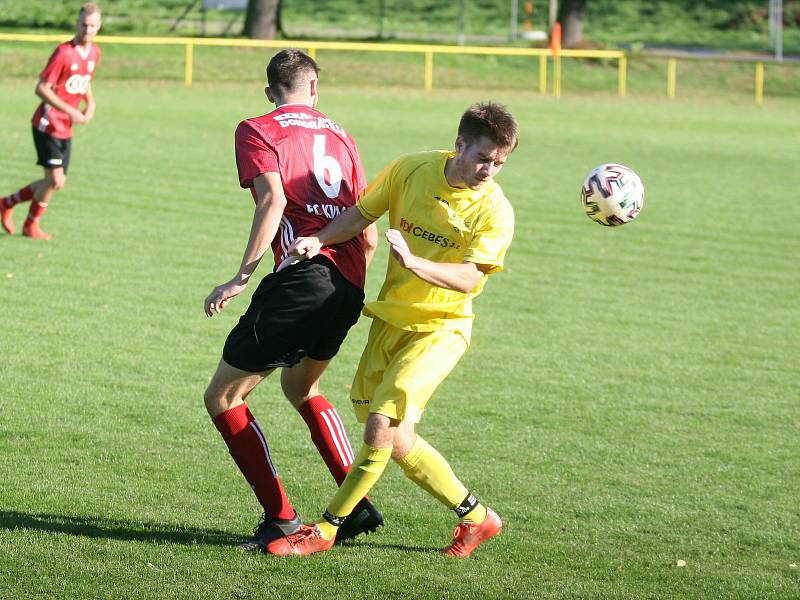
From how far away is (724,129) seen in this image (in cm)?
2756

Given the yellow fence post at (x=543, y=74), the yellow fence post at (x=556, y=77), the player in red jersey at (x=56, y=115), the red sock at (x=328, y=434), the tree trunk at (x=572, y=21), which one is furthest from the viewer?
the tree trunk at (x=572, y=21)

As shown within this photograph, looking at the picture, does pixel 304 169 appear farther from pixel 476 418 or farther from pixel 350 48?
pixel 350 48

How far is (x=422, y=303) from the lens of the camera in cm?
491

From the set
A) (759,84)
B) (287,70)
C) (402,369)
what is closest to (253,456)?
(402,369)

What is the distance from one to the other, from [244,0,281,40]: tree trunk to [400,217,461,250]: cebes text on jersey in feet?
105

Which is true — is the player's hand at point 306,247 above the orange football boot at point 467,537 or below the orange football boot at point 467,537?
above

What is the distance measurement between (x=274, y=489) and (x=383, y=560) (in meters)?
0.53

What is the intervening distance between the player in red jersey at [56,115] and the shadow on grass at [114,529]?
276 inches

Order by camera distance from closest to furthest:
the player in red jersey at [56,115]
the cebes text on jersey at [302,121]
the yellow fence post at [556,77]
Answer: the cebes text on jersey at [302,121], the player in red jersey at [56,115], the yellow fence post at [556,77]

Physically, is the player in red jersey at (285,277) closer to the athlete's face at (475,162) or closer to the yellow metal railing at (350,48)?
the athlete's face at (475,162)

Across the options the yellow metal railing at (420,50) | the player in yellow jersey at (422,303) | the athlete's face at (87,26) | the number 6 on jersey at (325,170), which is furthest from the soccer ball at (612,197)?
the yellow metal railing at (420,50)

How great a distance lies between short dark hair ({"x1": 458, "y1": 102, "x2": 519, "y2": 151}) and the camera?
4.56 m

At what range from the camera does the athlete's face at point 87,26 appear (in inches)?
440

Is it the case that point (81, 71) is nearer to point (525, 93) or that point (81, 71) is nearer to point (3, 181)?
point (3, 181)
